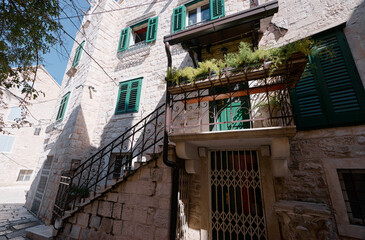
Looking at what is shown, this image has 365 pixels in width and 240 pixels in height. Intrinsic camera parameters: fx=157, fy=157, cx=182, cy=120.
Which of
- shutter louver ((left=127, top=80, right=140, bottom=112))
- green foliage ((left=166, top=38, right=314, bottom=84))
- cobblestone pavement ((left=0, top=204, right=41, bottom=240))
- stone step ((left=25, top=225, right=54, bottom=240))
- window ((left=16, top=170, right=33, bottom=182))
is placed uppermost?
shutter louver ((left=127, top=80, right=140, bottom=112))

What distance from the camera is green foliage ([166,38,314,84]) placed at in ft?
8.72

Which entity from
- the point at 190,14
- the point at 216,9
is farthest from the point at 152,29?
the point at 216,9

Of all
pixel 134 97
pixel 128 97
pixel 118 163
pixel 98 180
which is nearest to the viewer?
pixel 98 180

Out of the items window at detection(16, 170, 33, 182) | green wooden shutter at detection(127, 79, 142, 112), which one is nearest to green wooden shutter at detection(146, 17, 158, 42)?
green wooden shutter at detection(127, 79, 142, 112)

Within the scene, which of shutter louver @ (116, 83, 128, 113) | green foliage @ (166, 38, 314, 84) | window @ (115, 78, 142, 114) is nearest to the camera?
green foliage @ (166, 38, 314, 84)

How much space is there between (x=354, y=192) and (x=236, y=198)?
6.93 ft

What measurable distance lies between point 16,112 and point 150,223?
19.0 metres

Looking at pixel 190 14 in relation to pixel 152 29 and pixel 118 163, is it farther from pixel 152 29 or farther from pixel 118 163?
pixel 118 163

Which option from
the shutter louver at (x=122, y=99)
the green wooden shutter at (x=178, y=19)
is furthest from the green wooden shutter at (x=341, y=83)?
the shutter louver at (x=122, y=99)

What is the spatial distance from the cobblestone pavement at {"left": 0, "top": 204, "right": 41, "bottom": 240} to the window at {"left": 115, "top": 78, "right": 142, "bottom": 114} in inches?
186

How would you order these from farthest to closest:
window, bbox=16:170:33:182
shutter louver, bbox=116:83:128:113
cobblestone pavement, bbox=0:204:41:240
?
window, bbox=16:170:33:182
shutter louver, bbox=116:83:128:113
cobblestone pavement, bbox=0:204:41:240

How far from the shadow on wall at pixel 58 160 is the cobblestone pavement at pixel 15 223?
0.90 ft

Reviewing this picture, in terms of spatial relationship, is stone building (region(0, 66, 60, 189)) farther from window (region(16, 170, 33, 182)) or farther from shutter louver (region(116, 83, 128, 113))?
shutter louver (region(116, 83, 128, 113))

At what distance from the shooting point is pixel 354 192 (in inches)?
112
